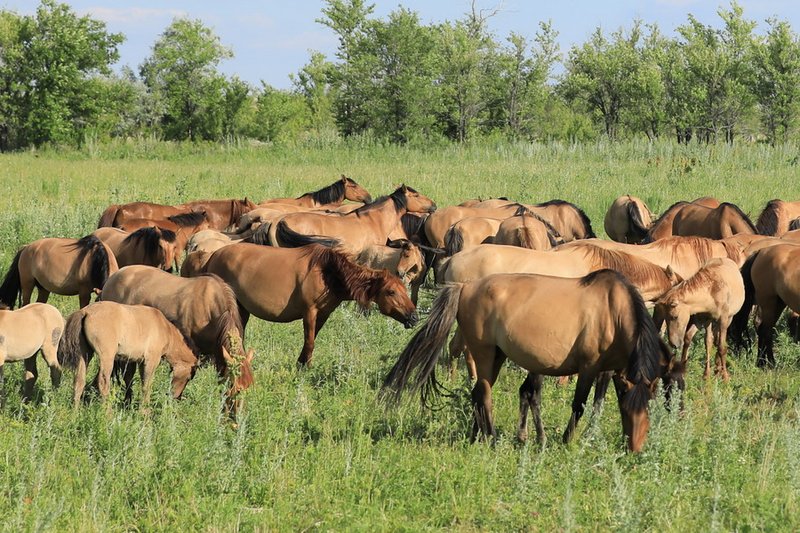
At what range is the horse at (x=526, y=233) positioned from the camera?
12.0 meters

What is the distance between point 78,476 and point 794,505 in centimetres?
449

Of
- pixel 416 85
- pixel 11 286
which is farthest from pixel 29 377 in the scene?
pixel 416 85

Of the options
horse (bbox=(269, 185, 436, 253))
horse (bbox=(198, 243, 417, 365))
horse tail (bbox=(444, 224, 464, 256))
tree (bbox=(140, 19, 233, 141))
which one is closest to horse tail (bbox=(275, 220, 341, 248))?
horse (bbox=(269, 185, 436, 253))

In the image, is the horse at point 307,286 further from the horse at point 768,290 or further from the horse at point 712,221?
the horse at point 712,221

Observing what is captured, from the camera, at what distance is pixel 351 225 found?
46.1 ft

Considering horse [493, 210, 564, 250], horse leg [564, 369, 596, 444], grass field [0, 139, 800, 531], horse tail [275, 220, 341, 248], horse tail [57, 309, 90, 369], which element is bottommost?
grass field [0, 139, 800, 531]

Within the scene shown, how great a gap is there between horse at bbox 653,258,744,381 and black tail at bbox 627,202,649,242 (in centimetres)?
759

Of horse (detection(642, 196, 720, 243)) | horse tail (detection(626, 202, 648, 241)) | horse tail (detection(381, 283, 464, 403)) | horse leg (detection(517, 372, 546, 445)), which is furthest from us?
horse tail (detection(626, 202, 648, 241))

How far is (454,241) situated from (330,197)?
5.97 m

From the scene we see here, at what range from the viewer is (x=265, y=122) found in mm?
55000

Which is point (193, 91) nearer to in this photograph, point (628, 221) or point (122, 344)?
point (628, 221)

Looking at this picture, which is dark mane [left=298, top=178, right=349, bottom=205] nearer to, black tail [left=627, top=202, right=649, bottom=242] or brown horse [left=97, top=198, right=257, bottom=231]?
brown horse [left=97, top=198, right=257, bottom=231]

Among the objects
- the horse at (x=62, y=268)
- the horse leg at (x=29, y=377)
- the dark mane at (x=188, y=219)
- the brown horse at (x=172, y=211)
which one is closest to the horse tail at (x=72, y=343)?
the horse leg at (x=29, y=377)

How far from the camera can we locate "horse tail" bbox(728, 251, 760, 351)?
10523mm
